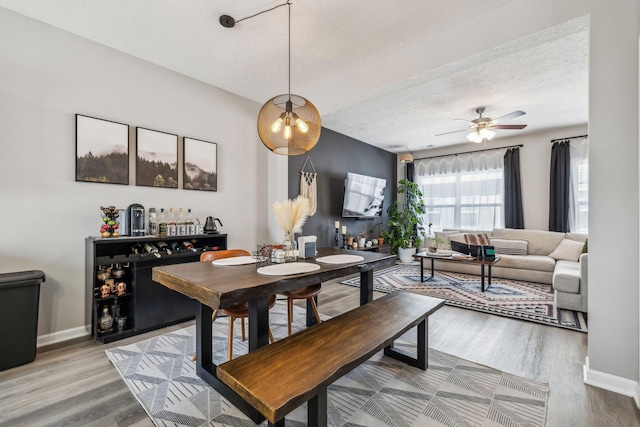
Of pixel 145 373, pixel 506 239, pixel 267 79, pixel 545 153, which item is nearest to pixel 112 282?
pixel 145 373

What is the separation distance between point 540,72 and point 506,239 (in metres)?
3.21

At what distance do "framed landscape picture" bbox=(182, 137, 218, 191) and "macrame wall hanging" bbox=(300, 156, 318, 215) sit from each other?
1.57m

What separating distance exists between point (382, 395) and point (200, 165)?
9.97ft

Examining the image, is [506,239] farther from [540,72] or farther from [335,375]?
[335,375]

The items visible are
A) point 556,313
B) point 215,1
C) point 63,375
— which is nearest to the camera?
point 63,375

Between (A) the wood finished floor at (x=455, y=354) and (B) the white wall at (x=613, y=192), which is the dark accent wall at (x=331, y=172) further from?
(B) the white wall at (x=613, y=192)

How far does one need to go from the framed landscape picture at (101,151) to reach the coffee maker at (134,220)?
1.00 feet

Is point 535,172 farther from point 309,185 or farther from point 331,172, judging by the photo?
point 309,185

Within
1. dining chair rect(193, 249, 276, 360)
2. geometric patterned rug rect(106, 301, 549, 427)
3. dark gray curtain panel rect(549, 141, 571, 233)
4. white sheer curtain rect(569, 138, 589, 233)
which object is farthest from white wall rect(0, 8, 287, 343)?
white sheer curtain rect(569, 138, 589, 233)

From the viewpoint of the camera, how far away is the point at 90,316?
8.65 ft

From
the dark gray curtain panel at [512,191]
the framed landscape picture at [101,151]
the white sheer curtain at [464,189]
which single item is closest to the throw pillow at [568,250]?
the dark gray curtain panel at [512,191]

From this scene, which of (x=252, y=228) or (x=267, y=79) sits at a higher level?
(x=267, y=79)

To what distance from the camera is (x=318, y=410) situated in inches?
48.0

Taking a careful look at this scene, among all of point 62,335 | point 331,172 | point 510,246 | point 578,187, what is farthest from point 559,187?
point 62,335
